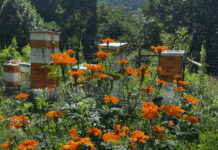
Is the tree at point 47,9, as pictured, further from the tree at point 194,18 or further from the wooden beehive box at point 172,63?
the wooden beehive box at point 172,63

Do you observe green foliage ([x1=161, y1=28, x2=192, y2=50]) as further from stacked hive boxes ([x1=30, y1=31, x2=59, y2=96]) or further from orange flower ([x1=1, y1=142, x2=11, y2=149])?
orange flower ([x1=1, y1=142, x2=11, y2=149])

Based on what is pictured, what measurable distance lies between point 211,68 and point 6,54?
16999 millimetres

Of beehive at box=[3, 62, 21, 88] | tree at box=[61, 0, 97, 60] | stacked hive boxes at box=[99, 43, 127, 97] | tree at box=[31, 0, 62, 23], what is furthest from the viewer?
tree at box=[31, 0, 62, 23]

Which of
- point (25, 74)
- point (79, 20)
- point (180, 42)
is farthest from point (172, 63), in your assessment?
point (79, 20)

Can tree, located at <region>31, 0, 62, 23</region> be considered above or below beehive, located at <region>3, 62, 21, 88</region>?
above

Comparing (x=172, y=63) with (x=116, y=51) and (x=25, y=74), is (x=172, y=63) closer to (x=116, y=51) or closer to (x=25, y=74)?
(x=116, y=51)

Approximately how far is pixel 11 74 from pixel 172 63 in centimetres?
378

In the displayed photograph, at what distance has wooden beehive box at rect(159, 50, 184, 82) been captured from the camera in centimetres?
337

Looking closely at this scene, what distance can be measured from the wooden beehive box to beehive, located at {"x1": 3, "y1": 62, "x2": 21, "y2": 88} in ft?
11.4

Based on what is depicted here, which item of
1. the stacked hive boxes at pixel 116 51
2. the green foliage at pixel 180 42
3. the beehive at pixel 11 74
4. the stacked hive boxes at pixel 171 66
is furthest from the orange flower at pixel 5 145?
the green foliage at pixel 180 42

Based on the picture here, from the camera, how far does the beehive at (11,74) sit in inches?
188

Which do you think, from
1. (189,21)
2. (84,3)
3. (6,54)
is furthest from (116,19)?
(6,54)

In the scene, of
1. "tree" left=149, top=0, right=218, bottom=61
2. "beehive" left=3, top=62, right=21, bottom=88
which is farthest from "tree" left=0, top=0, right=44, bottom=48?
"tree" left=149, top=0, right=218, bottom=61

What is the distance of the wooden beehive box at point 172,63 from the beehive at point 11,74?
11.4ft
